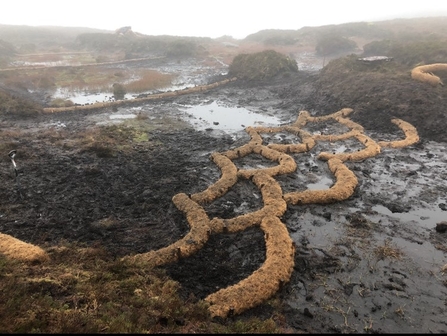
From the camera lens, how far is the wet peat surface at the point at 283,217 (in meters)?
10.9

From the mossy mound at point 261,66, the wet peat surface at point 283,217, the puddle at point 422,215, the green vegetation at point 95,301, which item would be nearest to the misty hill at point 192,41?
the mossy mound at point 261,66

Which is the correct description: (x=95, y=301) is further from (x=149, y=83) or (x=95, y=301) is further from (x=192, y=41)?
(x=192, y=41)

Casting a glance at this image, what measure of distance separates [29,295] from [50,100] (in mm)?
36318

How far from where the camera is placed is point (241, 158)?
2305cm

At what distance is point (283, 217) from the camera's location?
15.8 metres

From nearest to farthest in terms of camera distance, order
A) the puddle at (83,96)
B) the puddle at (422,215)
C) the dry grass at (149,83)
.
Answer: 1. the puddle at (422,215)
2. the puddle at (83,96)
3. the dry grass at (149,83)

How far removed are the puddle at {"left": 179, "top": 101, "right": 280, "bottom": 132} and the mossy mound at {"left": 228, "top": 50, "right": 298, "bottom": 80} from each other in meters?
14.5

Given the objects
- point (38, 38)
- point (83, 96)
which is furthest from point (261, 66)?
point (38, 38)

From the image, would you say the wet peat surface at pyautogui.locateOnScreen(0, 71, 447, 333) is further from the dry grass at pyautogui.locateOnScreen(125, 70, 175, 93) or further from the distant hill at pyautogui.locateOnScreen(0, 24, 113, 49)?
the distant hill at pyautogui.locateOnScreen(0, 24, 113, 49)

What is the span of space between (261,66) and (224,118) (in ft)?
68.3

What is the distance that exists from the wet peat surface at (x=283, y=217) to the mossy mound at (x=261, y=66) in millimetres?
24335

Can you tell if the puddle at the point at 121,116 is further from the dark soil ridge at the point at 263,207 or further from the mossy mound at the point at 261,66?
the mossy mound at the point at 261,66

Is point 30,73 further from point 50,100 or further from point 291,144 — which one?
point 291,144

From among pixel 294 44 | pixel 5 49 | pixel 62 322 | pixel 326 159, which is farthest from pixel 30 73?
pixel 294 44
